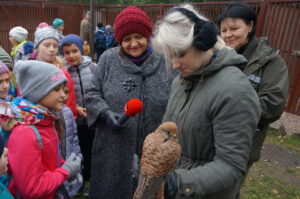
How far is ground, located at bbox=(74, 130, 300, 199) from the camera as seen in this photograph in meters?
3.78

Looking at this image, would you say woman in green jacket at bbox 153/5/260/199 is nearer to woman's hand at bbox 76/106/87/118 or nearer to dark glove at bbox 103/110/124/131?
dark glove at bbox 103/110/124/131

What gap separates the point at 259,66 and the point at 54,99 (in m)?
1.76

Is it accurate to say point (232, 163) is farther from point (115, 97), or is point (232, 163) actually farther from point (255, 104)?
point (115, 97)

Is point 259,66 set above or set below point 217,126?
above

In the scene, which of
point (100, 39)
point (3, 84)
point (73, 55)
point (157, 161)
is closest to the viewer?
point (157, 161)

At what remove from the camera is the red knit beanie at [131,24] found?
2.15 m

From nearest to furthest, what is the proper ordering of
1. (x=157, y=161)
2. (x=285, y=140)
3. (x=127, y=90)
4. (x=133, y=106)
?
(x=157, y=161) < (x=133, y=106) < (x=127, y=90) < (x=285, y=140)

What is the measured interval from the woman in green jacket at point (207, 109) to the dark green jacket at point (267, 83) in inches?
36.7

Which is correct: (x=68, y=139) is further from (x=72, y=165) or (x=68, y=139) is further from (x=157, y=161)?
(x=157, y=161)

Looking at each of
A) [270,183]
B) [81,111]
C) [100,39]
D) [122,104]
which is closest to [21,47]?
[81,111]

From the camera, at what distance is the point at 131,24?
215 centimetres

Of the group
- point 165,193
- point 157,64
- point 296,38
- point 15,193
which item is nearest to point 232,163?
point 165,193

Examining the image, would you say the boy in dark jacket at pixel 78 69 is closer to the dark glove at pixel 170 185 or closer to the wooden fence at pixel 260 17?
the wooden fence at pixel 260 17

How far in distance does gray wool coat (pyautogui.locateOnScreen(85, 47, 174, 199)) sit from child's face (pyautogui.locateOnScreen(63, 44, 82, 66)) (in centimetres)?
100
